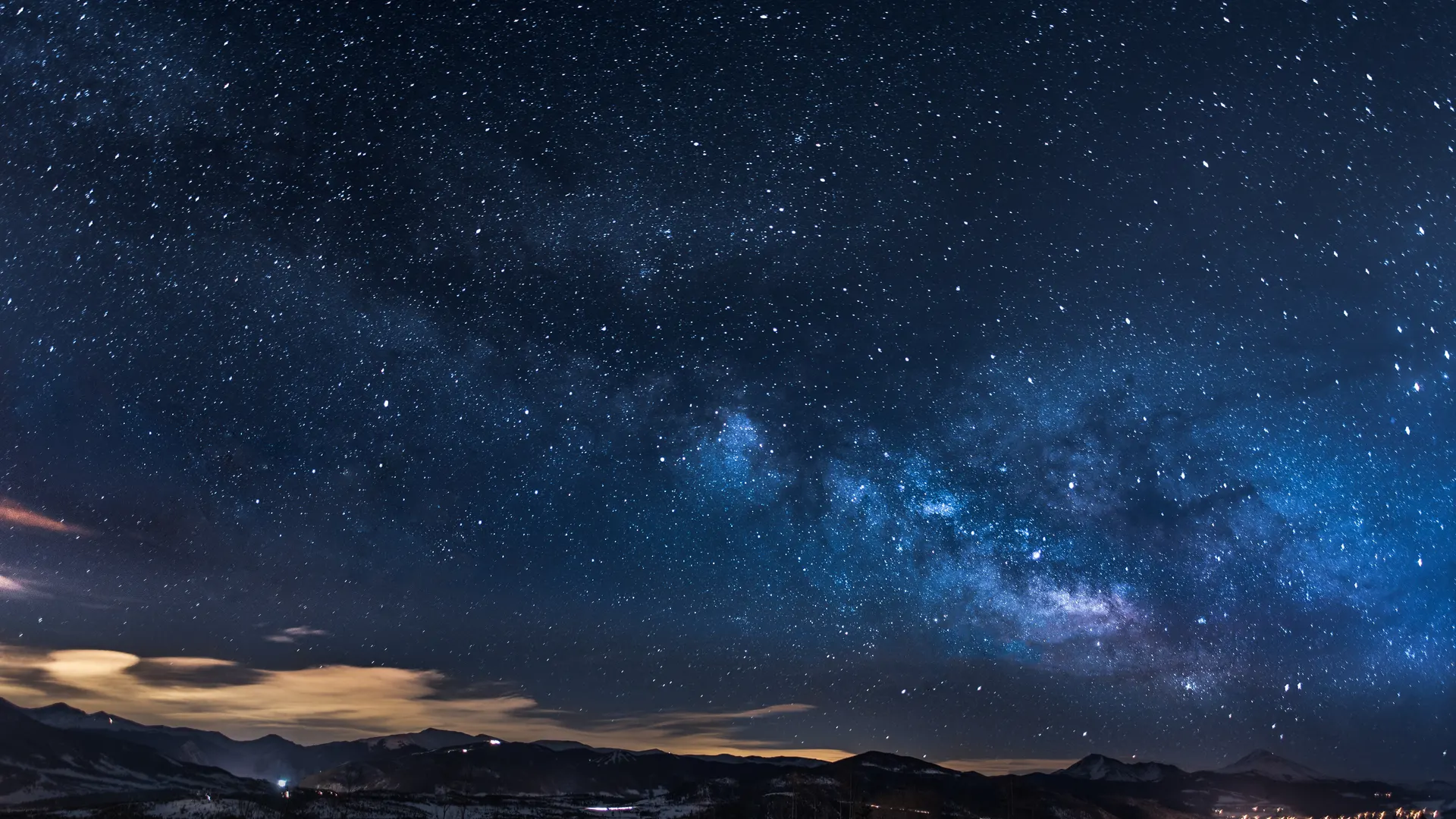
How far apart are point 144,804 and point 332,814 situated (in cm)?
4574

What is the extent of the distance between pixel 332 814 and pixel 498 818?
37.5 m

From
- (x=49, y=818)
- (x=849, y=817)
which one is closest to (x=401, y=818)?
(x=49, y=818)

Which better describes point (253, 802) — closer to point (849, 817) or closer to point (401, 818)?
point (401, 818)

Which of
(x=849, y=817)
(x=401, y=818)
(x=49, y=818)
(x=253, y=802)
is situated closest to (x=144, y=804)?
(x=49, y=818)

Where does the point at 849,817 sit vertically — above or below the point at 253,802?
above

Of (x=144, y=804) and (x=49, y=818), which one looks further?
(x=144, y=804)

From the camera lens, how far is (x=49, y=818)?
142750mm

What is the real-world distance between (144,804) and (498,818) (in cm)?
6737

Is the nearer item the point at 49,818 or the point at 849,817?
the point at 849,817

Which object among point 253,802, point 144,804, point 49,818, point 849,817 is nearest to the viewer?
point 849,817

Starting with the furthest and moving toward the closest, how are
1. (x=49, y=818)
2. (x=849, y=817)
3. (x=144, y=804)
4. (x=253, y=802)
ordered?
(x=253, y=802)
(x=144, y=804)
(x=49, y=818)
(x=849, y=817)

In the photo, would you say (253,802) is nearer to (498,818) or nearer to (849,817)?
(498,818)

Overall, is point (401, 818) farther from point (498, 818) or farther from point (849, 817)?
point (849, 817)

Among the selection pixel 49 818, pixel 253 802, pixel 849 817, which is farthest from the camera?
pixel 253 802
